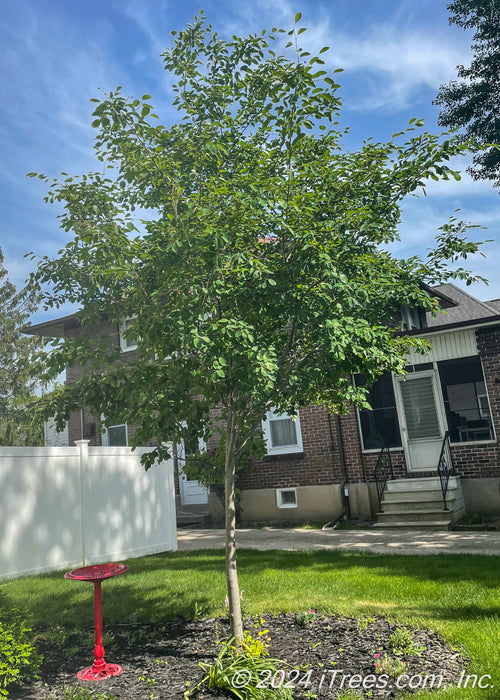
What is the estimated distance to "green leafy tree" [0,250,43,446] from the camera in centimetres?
2717

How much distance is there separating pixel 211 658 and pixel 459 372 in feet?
53.1

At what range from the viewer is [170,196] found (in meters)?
4.62

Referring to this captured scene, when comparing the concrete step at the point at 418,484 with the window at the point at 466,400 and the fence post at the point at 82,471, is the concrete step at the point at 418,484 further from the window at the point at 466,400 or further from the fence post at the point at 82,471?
the fence post at the point at 82,471

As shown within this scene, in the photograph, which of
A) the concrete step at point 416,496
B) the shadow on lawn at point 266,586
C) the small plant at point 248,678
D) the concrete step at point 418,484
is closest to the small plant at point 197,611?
the shadow on lawn at point 266,586

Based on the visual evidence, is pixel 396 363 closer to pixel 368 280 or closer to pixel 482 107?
pixel 368 280

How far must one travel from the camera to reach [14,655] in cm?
423

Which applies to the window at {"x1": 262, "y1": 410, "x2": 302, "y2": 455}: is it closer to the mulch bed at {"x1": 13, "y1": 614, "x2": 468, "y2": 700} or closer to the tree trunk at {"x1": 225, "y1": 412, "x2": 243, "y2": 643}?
the mulch bed at {"x1": 13, "y1": 614, "x2": 468, "y2": 700}

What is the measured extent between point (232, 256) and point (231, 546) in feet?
8.94

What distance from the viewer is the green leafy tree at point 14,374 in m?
27.2

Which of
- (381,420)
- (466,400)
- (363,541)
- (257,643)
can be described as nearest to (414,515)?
(363,541)

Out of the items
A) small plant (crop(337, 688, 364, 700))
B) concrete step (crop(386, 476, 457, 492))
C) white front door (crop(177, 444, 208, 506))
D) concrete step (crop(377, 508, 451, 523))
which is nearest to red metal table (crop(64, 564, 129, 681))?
small plant (crop(337, 688, 364, 700))

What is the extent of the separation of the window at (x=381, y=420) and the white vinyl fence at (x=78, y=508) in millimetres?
5288

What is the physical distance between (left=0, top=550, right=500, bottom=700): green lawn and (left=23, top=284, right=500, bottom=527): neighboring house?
3489 mm

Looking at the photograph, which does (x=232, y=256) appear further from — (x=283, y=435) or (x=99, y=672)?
(x=283, y=435)
